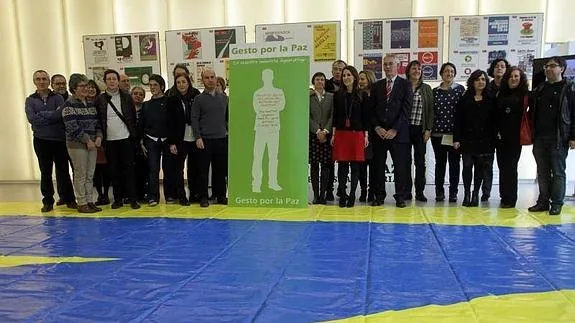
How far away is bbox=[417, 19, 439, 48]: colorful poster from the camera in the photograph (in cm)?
596

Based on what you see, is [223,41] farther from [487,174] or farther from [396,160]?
[487,174]

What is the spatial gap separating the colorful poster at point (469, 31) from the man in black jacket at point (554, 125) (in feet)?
5.72

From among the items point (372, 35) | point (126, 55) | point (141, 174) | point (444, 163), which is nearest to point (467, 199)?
point (444, 163)

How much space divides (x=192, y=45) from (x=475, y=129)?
404 centimetres

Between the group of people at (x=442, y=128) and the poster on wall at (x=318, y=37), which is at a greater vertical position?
the poster on wall at (x=318, y=37)

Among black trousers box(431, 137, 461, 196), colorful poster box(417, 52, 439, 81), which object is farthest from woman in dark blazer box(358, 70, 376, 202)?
colorful poster box(417, 52, 439, 81)

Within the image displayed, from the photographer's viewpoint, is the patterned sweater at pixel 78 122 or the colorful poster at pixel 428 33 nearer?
the patterned sweater at pixel 78 122

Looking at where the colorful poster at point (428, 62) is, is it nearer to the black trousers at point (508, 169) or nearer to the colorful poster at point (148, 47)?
the black trousers at point (508, 169)

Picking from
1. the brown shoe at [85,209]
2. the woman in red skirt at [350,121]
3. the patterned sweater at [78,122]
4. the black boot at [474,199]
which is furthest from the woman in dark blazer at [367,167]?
the brown shoe at [85,209]

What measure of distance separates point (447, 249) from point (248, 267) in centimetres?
143

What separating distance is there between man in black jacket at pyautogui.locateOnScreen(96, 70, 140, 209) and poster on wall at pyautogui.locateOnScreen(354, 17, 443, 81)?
3140 millimetres

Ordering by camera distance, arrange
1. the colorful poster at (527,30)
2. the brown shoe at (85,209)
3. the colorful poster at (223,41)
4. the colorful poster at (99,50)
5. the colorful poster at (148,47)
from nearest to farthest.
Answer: the brown shoe at (85,209) < the colorful poster at (527,30) < the colorful poster at (223,41) < the colorful poster at (148,47) < the colorful poster at (99,50)

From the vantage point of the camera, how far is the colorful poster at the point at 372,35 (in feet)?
19.8

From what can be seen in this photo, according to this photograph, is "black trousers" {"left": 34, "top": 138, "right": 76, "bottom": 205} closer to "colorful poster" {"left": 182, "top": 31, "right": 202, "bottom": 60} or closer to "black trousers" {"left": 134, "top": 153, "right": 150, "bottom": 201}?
"black trousers" {"left": 134, "top": 153, "right": 150, "bottom": 201}
